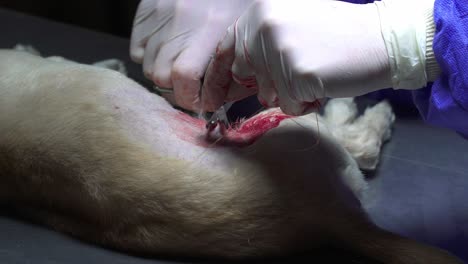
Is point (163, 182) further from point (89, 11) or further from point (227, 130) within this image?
point (89, 11)

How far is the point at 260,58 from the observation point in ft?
3.10

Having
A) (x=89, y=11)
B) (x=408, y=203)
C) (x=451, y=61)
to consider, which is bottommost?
(x=89, y=11)

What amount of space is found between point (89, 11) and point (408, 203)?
5.66ft

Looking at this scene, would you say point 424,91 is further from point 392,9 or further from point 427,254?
point 427,254

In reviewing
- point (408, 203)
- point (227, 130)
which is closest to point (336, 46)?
point (227, 130)

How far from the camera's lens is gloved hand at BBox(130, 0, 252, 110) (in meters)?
1.08

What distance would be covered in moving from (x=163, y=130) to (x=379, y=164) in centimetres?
53

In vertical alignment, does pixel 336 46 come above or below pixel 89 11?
above

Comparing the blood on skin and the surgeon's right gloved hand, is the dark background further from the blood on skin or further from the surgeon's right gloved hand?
the surgeon's right gloved hand

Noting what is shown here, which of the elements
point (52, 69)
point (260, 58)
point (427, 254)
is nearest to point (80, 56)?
point (52, 69)

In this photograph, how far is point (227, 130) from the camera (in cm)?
106

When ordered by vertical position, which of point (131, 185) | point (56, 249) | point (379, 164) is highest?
point (131, 185)

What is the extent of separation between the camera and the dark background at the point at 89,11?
2.48m

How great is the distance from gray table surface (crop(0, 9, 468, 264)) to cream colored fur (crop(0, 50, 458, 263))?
0.03 metres
